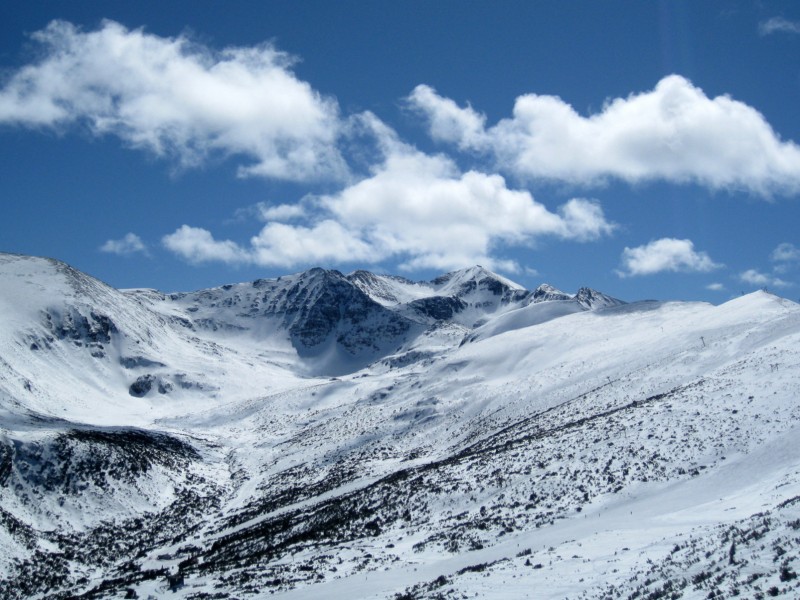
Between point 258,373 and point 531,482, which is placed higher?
point 258,373

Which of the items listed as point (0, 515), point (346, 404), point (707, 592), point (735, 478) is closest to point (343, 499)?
point (0, 515)

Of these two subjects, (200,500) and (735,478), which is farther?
(200,500)

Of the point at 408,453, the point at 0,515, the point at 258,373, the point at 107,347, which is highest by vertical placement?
the point at 107,347

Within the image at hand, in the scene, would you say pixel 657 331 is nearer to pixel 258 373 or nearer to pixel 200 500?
pixel 200 500

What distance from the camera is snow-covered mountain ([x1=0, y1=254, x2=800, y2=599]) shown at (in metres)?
24.2

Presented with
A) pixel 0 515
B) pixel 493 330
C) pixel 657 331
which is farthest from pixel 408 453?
pixel 493 330

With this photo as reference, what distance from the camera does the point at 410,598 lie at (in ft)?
73.8

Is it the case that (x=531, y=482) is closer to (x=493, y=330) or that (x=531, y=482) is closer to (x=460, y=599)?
(x=460, y=599)

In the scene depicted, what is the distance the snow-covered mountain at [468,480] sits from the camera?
24219 millimetres

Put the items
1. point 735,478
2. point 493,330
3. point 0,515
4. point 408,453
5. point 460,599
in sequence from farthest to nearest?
point 493,330 < point 408,453 < point 0,515 < point 735,478 < point 460,599

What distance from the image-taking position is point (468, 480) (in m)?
44.7

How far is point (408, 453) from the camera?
247ft

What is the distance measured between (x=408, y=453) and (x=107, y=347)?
117107 mm

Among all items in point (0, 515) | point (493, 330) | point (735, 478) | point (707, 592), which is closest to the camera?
point (707, 592)
